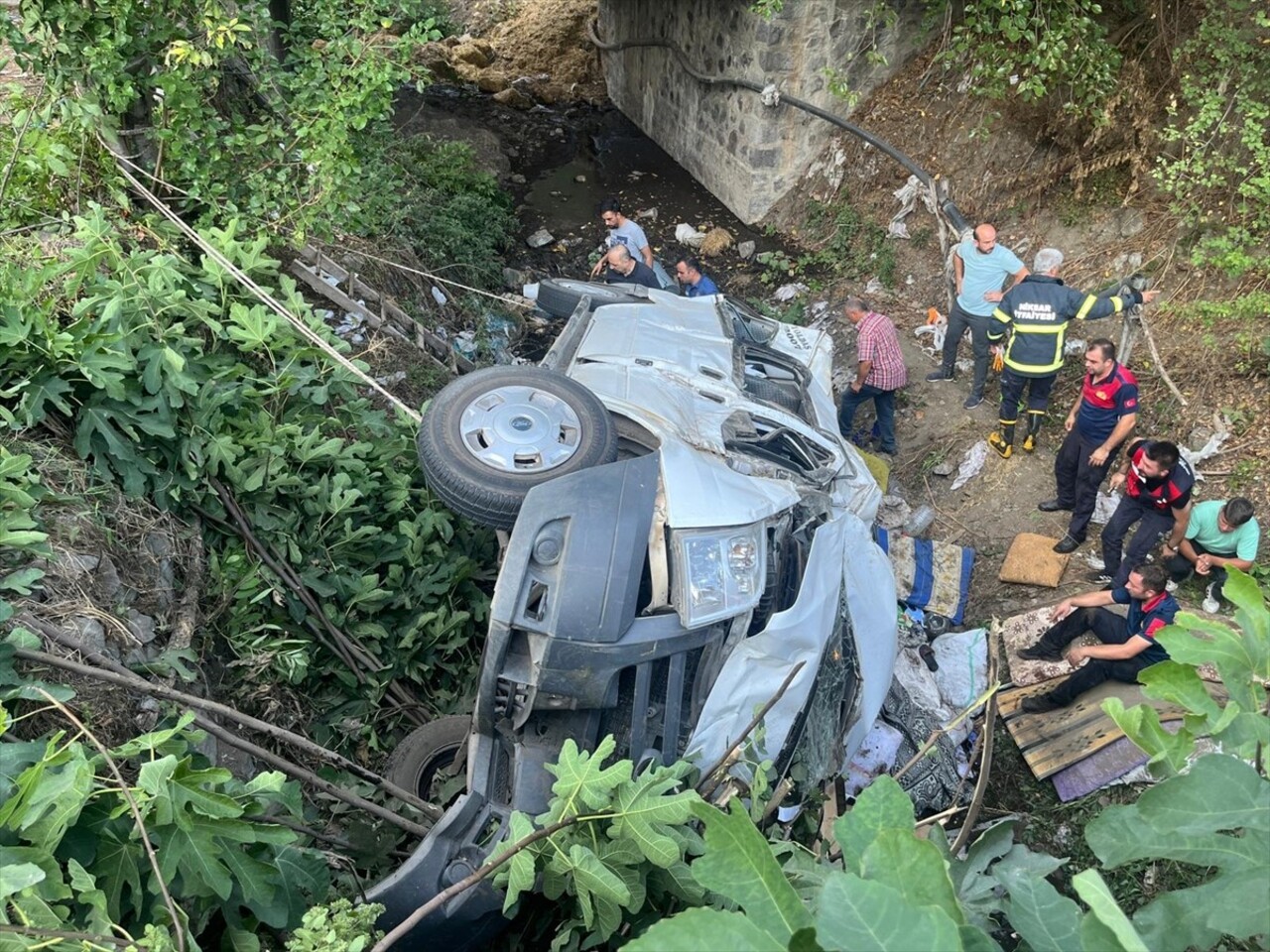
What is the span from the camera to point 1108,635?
467cm

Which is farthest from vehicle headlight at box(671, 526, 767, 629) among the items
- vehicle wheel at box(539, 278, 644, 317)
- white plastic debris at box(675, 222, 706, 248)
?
white plastic debris at box(675, 222, 706, 248)

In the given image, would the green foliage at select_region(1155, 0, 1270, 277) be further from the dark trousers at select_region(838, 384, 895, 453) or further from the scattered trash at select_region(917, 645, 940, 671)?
the scattered trash at select_region(917, 645, 940, 671)

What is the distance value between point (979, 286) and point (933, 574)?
232cm

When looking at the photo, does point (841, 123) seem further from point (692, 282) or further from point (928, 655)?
point (928, 655)

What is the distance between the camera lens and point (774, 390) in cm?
544

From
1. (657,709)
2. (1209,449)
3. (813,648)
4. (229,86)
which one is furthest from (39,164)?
(1209,449)

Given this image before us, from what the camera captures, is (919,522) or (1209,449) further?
(919,522)

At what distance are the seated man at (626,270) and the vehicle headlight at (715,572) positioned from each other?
3696 mm

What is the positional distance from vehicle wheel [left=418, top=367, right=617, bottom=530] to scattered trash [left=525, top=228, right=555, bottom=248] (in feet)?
18.6

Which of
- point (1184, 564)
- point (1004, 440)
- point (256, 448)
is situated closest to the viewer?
point (256, 448)

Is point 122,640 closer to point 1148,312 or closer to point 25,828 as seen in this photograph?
point 25,828

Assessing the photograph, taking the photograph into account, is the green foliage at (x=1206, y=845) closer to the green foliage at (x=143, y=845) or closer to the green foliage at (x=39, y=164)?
the green foliage at (x=143, y=845)

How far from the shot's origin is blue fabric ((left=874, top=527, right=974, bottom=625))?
5.61 m

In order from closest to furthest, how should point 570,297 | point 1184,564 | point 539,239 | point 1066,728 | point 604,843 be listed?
point 604,843
point 1066,728
point 1184,564
point 570,297
point 539,239
